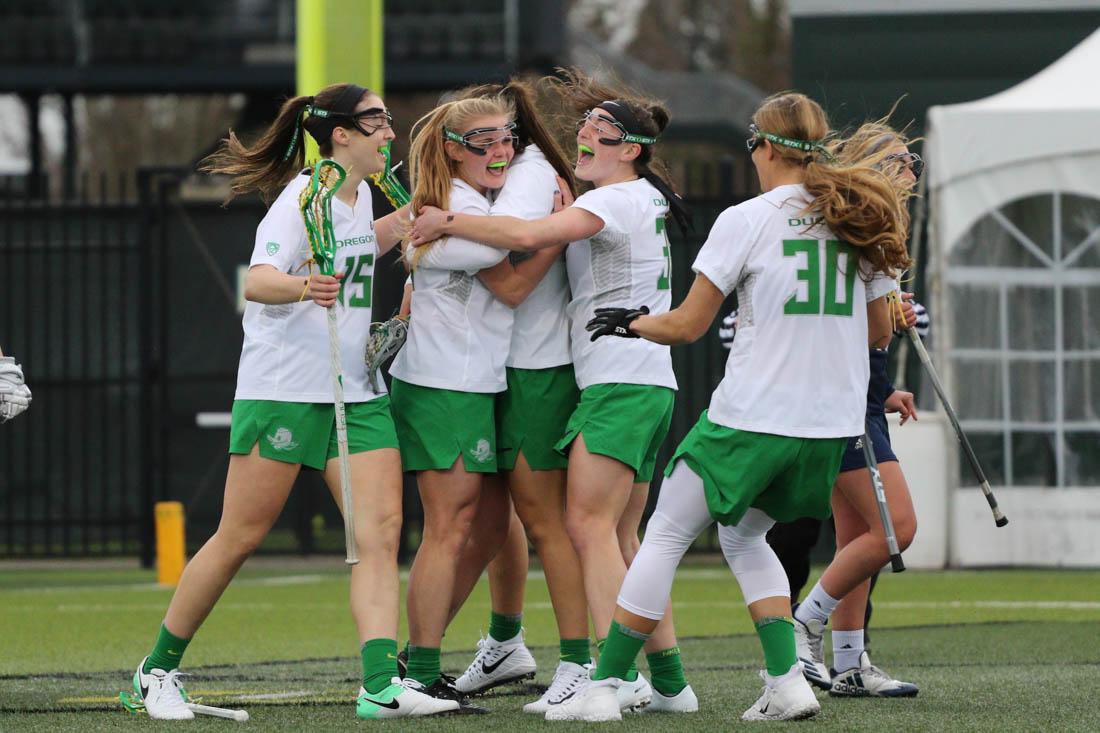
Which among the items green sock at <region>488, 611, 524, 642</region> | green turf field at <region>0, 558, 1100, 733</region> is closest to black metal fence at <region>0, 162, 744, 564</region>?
green turf field at <region>0, 558, 1100, 733</region>

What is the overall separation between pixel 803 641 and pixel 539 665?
4.74ft

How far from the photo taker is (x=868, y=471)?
668 centimetres

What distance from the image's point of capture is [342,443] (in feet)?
19.0

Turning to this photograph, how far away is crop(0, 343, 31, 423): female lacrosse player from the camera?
5816mm

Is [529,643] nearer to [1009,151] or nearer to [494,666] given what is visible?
[494,666]

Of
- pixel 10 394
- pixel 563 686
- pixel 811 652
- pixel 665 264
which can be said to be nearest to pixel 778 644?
pixel 563 686

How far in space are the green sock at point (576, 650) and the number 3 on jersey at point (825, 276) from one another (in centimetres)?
133

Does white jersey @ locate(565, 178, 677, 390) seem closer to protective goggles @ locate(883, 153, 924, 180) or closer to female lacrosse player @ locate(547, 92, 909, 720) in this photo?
female lacrosse player @ locate(547, 92, 909, 720)

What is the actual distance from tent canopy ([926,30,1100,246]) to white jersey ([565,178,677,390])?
677 centimetres

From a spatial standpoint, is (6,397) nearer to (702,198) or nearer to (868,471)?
(868,471)

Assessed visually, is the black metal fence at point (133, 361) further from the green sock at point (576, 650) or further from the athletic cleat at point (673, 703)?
the athletic cleat at point (673, 703)

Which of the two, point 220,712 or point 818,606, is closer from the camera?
point 220,712

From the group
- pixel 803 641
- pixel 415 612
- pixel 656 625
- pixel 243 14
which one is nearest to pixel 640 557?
pixel 656 625

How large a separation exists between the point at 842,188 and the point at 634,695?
5.57ft
